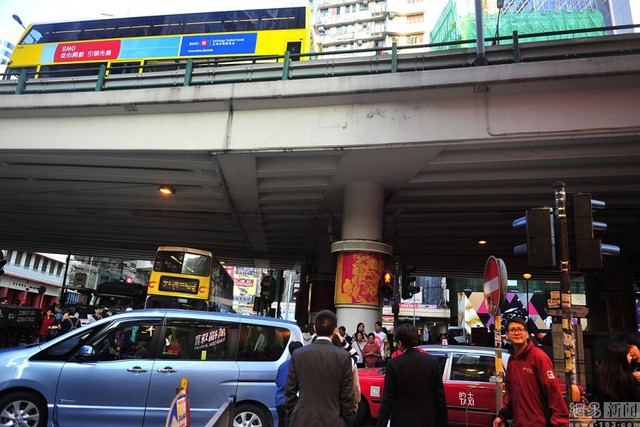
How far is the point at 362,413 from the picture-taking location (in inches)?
Result: 292

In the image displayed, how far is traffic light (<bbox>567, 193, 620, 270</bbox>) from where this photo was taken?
16.4 ft

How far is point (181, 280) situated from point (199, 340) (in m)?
A: 8.92

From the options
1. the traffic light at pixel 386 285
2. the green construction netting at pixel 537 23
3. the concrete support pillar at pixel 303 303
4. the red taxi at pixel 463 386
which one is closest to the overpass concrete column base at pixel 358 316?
the traffic light at pixel 386 285

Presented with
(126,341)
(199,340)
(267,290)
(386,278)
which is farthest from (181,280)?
(199,340)

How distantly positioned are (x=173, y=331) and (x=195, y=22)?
505 inches

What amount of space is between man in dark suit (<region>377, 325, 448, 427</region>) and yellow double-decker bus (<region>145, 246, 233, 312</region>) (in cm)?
Result: 1146

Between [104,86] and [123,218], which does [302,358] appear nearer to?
[104,86]

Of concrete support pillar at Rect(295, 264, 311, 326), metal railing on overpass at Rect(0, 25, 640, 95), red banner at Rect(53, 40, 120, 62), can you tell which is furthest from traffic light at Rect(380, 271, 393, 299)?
red banner at Rect(53, 40, 120, 62)

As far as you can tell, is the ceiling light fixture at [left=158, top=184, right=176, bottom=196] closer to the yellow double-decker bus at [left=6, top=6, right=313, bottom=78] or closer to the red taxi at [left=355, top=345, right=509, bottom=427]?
the yellow double-decker bus at [left=6, top=6, right=313, bottom=78]

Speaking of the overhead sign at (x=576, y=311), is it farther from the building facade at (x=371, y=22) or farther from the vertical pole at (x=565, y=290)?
the building facade at (x=371, y=22)

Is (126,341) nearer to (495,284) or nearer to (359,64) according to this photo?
(495,284)

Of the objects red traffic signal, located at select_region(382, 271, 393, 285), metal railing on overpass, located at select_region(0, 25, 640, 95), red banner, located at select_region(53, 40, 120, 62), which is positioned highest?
red banner, located at select_region(53, 40, 120, 62)

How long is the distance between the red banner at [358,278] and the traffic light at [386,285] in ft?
0.42

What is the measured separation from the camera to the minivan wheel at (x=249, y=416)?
632 cm
